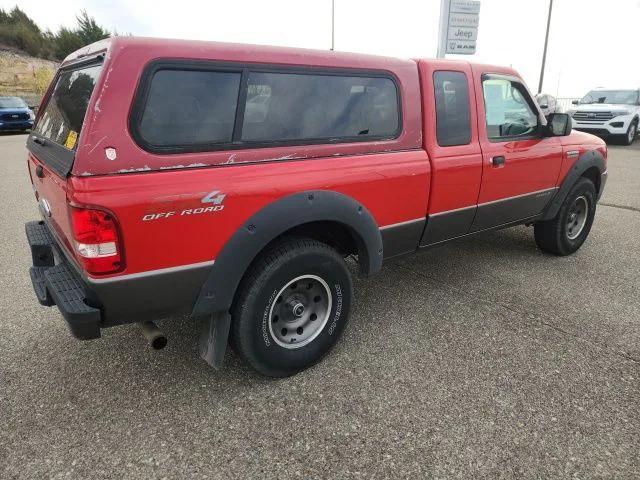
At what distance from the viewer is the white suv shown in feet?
46.2

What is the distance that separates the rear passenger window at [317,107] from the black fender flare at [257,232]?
0.35m

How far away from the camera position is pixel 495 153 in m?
3.49

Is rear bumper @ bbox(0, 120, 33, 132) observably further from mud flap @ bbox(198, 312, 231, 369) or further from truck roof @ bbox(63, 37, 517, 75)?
mud flap @ bbox(198, 312, 231, 369)

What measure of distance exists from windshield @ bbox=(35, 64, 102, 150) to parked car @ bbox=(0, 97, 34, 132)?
18042mm

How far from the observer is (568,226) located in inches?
181

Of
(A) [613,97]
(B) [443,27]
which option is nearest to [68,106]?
(B) [443,27]

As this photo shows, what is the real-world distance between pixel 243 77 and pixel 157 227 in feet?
2.81

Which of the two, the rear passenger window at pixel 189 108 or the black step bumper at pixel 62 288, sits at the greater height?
the rear passenger window at pixel 189 108

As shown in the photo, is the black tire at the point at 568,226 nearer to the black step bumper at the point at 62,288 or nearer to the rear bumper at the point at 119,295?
the rear bumper at the point at 119,295

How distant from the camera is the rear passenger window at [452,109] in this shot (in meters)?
3.13

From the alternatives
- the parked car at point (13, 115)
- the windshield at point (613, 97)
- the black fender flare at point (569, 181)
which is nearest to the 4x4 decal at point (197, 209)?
the black fender flare at point (569, 181)

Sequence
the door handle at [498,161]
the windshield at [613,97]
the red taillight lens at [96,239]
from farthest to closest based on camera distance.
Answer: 1. the windshield at [613,97]
2. the door handle at [498,161]
3. the red taillight lens at [96,239]

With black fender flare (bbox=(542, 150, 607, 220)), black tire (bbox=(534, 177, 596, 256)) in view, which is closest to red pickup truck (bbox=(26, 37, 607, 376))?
black fender flare (bbox=(542, 150, 607, 220))

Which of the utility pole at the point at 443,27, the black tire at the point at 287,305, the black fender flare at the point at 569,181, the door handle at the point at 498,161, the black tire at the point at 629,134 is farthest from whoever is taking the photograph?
the utility pole at the point at 443,27
